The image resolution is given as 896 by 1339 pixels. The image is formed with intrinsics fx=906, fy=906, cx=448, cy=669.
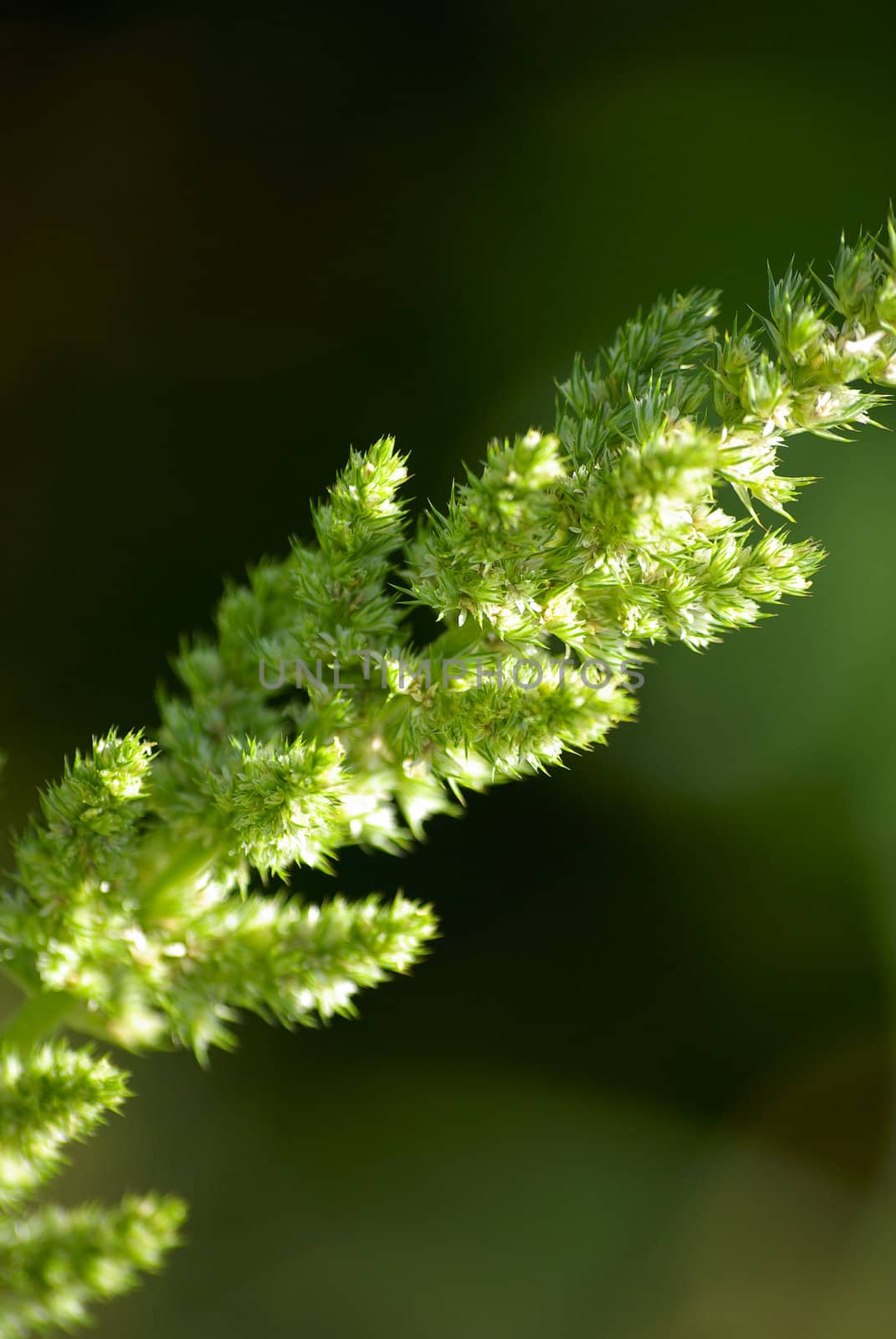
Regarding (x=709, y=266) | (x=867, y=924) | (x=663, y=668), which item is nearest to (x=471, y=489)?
(x=663, y=668)

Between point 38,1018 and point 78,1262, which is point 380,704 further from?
point 78,1262

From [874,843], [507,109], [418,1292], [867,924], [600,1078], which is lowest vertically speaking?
[418,1292]

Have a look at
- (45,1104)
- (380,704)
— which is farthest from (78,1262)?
(380,704)

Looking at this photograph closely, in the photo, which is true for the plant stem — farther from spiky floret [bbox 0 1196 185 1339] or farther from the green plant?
spiky floret [bbox 0 1196 185 1339]

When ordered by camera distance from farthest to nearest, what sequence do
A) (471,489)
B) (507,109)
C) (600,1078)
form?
(600,1078) < (507,109) < (471,489)

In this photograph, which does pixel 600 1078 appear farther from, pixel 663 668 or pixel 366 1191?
pixel 663 668

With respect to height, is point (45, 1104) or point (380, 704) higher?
point (380, 704)

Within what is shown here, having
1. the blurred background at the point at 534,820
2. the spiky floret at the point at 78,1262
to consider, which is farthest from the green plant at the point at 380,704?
the blurred background at the point at 534,820
